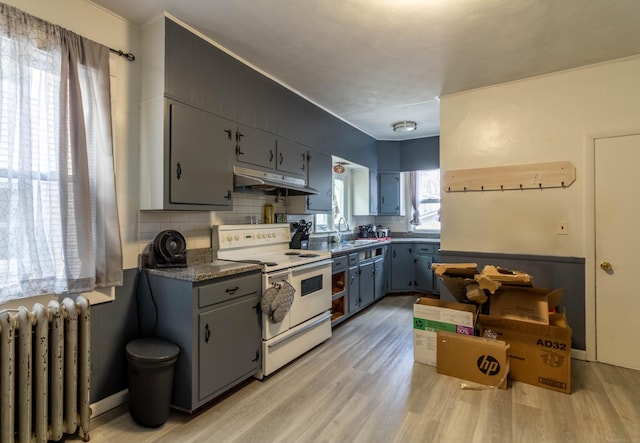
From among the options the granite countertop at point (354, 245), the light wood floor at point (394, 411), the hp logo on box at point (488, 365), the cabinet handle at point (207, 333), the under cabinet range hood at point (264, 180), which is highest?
the under cabinet range hood at point (264, 180)

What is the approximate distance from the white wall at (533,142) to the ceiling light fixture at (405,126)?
38.5 inches

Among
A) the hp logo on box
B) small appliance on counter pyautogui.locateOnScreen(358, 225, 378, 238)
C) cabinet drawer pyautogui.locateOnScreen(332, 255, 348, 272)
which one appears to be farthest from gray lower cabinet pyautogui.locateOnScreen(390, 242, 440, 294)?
the hp logo on box

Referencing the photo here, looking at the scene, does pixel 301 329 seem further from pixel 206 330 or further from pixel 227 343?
pixel 206 330

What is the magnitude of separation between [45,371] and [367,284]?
344 centimetres

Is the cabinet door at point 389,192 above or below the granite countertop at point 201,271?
above

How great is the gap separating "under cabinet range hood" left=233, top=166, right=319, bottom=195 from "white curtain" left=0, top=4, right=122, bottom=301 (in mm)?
946

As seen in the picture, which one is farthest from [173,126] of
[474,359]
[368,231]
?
[368,231]

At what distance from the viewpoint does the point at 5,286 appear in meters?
1.70

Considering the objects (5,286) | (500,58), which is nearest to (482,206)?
(500,58)

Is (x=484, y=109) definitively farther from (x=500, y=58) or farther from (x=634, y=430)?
(x=634, y=430)

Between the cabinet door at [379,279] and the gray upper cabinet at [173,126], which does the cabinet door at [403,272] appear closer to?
the cabinet door at [379,279]

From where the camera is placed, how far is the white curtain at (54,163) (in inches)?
68.0

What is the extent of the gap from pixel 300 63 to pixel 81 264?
229cm

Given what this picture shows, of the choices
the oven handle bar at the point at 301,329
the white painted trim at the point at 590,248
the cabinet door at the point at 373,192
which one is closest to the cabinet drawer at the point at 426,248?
the cabinet door at the point at 373,192
